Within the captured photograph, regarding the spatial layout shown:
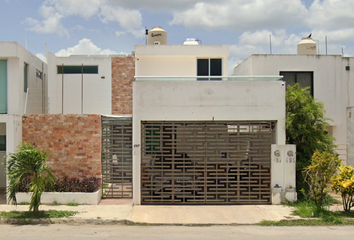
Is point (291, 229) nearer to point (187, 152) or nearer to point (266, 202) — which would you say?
point (266, 202)

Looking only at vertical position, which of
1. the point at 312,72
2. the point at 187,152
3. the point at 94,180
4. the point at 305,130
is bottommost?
the point at 94,180

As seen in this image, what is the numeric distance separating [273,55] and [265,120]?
5396mm

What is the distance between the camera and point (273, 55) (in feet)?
51.8

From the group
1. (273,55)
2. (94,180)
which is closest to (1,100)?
(94,180)

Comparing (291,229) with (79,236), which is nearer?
(79,236)

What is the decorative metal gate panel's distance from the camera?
1194 centimetres

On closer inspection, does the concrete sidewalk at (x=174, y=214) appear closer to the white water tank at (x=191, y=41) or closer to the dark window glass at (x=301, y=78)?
the dark window glass at (x=301, y=78)

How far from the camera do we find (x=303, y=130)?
11.5m

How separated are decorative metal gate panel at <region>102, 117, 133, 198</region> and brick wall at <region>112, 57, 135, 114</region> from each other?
7.00 m

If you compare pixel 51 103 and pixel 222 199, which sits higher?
pixel 51 103

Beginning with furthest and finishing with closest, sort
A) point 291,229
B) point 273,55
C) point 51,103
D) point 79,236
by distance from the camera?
point 51,103, point 273,55, point 291,229, point 79,236

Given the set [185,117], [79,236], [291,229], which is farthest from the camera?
[185,117]

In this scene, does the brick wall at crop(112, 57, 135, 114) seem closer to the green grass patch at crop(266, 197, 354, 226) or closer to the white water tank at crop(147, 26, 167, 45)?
the white water tank at crop(147, 26, 167, 45)

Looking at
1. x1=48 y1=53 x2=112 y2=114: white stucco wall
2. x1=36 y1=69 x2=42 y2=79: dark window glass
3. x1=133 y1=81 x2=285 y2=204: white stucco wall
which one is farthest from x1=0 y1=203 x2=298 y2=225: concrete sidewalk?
x1=48 y1=53 x2=112 y2=114: white stucco wall
